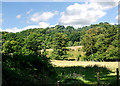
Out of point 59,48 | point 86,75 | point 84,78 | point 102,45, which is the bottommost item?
point 86,75

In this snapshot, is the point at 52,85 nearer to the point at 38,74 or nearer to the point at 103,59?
the point at 38,74

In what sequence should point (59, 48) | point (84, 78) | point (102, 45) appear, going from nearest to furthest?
1. point (84, 78)
2. point (102, 45)
3. point (59, 48)

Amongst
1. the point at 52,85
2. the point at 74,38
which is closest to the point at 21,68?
the point at 52,85

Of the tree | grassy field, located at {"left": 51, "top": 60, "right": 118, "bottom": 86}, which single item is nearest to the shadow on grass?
grassy field, located at {"left": 51, "top": 60, "right": 118, "bottom": 86}

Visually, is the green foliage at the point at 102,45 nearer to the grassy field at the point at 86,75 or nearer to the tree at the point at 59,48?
the tree at the point at 59,48

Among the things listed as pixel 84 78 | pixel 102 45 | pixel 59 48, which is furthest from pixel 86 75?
pixel 59 48

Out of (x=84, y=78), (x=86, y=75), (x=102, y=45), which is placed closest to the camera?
(x=84, y=78)

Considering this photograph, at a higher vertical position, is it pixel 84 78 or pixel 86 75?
pixel 84 78

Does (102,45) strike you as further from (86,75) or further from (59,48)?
(86,75)

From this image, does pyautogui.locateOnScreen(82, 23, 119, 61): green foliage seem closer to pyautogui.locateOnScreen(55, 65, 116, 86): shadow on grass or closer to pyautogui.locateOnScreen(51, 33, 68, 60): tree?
pyautogui.locateOnScreen(51, 33, 68, 60): tree

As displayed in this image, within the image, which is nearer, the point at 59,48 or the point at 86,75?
the point at 86,75

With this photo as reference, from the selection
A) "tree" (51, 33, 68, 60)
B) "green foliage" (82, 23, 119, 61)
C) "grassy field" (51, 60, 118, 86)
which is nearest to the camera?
"grassy field" (51, 60, 118, 86)

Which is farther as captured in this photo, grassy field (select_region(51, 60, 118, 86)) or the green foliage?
the green foliage

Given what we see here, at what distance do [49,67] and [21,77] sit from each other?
9.68 ft
